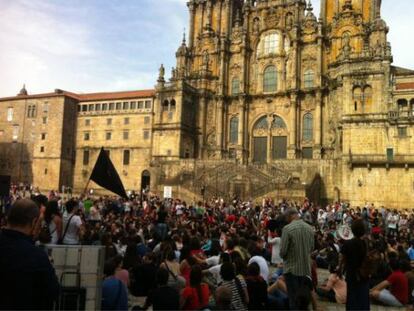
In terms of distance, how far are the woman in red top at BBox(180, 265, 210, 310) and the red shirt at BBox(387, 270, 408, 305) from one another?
5099mm

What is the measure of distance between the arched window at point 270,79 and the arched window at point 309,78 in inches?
154

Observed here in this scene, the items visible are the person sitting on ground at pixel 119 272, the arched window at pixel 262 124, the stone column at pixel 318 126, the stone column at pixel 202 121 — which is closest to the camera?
the person sitting on ground at pixel 119 272

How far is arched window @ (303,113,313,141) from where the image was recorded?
161 ft

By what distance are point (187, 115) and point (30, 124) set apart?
24261 millimetres

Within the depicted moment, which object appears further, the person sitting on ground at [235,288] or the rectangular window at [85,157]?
the rectangular window at [85,157]

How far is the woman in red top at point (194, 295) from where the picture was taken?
7176 mm

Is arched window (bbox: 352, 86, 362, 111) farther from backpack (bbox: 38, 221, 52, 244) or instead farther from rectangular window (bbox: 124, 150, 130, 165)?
backpack (bbox: 38, 221, 52, 244)

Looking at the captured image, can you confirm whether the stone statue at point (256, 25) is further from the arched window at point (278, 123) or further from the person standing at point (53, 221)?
the person standing at point (53, 221)

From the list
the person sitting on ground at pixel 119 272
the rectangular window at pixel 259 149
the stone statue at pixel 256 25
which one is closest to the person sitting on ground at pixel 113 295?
the person sitting on ground at pixel 119 272

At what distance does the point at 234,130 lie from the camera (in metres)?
54.0

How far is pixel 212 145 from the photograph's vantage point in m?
53.9

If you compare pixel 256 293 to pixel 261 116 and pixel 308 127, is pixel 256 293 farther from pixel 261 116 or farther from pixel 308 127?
pixel 261 116

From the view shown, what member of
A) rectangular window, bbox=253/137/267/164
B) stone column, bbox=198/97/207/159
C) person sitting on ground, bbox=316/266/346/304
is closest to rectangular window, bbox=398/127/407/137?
rectangular window, bbox=253/137/267/164

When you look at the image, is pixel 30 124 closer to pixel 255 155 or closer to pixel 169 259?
pixel 255 155
